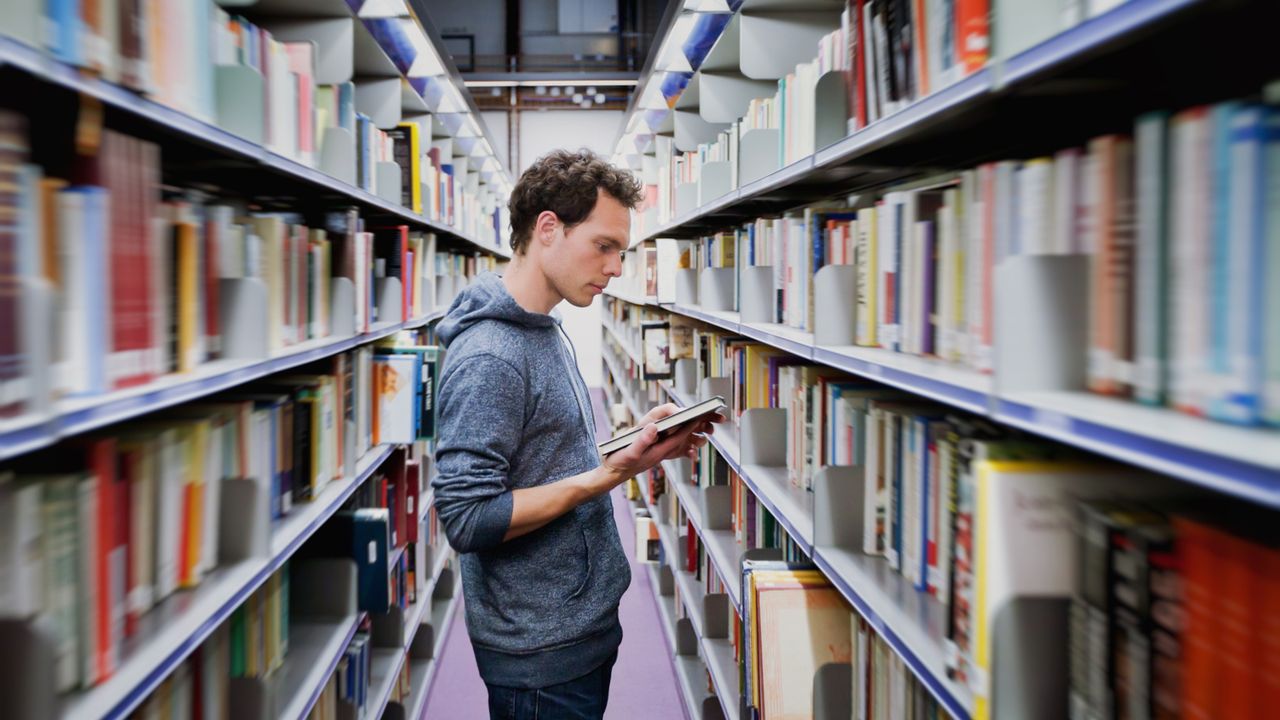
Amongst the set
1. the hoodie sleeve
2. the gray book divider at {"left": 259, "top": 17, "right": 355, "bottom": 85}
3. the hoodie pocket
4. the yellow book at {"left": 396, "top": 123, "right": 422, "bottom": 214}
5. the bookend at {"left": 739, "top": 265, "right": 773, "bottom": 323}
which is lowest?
the hoodie pocket

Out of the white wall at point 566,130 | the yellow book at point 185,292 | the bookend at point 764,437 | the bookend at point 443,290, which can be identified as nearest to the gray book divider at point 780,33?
the bookend at point 764,437

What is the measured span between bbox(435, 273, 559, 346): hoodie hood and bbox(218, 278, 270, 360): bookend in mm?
354

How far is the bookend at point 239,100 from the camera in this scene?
5.00 feet

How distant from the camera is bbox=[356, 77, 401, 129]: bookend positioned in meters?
3.38

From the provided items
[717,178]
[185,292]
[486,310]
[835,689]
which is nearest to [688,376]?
[717,178]

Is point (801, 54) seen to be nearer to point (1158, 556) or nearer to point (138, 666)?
point (1158, 556)

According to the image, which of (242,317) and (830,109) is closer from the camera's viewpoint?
(242,317)

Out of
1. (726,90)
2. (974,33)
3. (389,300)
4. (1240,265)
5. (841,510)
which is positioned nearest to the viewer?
(1240,265)

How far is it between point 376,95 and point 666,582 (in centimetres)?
280

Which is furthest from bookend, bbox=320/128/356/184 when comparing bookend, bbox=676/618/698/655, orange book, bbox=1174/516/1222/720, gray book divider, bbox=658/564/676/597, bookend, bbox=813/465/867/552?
gray book divider, bbox=658/564/676/597

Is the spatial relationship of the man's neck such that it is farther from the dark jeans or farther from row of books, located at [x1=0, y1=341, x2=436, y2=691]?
the dark jeans

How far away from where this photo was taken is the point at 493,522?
1.62m

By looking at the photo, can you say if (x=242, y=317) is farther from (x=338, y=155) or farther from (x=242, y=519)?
(x=338, y=155)

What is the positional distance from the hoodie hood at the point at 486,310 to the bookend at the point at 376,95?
6.11 ft
